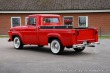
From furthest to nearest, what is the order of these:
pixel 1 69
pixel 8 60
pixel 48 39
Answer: pixel 48 39, pixel 8 60, pixel 1 69

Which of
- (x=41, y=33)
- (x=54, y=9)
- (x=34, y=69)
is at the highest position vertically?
(x=54, y=9)

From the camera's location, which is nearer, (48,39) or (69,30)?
(69,30)

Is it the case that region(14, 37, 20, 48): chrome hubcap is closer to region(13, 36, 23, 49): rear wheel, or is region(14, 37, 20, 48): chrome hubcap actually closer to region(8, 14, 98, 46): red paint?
region(13, 36, 23, 49): rear wheel

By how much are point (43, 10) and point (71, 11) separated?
2996 millimetres

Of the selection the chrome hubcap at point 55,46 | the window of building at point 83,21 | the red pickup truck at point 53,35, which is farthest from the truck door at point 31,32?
the window of building at point 83,21

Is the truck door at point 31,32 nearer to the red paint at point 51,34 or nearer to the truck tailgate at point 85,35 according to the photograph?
the red paint at point 51,34

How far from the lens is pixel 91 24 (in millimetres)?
31797

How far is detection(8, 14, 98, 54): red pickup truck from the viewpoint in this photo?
43.0 ft

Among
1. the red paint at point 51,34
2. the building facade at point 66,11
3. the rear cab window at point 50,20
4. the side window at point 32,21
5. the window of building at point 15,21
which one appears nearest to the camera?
the red paint at point 51,34

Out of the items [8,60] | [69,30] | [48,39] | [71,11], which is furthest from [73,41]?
[71,11]

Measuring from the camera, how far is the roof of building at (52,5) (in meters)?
31.1

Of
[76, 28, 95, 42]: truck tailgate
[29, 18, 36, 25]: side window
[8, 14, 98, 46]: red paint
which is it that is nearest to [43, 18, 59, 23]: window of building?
[8, 14, 98, 46]: red paint

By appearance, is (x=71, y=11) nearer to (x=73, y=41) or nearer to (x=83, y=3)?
(x=83, y=3)

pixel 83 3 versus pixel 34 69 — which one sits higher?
pixel 83 3
